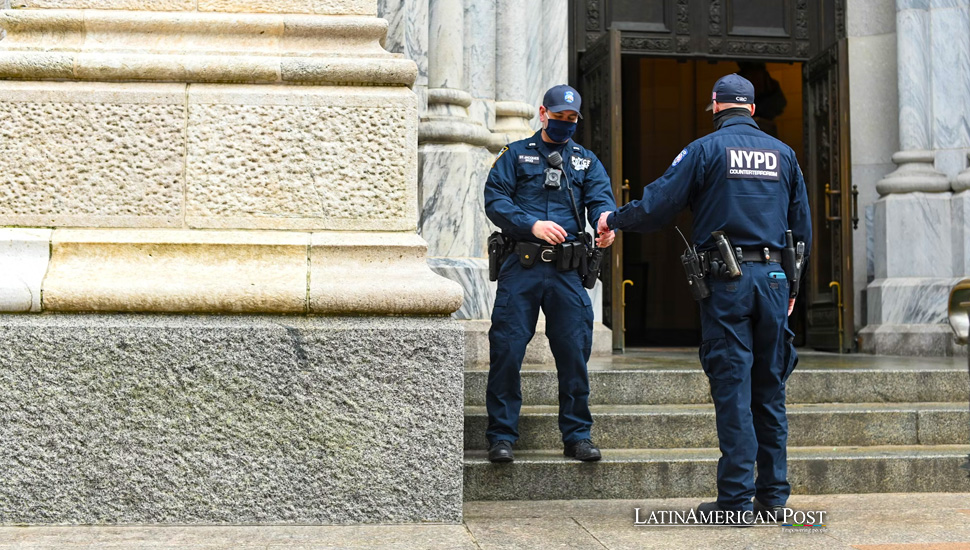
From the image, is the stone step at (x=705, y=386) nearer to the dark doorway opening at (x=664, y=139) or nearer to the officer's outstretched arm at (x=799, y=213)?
the officer's outstretched arm at (x=799, y=213)

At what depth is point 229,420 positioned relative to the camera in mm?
4203

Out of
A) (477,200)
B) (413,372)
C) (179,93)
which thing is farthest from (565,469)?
(477,200)

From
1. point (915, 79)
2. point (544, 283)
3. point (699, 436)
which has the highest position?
point (915, 79)

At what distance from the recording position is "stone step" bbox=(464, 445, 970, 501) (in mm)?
5090

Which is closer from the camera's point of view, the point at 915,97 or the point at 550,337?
the point at 550,337

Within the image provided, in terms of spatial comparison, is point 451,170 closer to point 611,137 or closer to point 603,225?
point 611,137

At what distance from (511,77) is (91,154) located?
185 inches

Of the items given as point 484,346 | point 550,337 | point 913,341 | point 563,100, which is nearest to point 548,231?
point 550,337

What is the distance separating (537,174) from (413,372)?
1545 mm

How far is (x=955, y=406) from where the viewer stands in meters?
6.15

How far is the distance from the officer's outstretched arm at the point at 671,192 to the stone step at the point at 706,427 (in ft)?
4.46

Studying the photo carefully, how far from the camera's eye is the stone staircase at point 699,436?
5.12 metres

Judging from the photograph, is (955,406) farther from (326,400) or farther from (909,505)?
(326,400)

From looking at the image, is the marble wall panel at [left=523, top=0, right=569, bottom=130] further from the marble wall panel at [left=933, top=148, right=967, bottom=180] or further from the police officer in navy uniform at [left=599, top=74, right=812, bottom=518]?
the police officer in navy uniform at [left=599, top=74, right=812, bottom=518]
